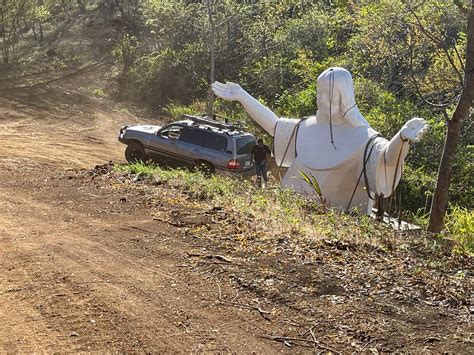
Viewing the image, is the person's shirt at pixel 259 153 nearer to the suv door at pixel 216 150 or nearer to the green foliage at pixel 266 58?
the suv door at pixel 216 150

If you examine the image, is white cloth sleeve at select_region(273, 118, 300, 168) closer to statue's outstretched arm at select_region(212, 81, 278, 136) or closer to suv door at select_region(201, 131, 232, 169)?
statue's outstretched arm at select_region(212, 81, 278, 136)

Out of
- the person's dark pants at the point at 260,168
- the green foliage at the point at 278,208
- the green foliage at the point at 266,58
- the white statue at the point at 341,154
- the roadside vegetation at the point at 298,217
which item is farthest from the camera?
the green foliage at the point at 266,58

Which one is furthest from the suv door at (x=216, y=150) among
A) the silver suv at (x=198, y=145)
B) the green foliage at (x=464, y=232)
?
the green foliage at (x=464, y=232)

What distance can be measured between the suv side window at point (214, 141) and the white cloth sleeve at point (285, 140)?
2889 mm

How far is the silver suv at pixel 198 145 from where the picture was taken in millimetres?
14156

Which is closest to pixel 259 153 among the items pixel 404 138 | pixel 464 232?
pixel 404 138

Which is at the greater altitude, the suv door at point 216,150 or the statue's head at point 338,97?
the statue's head at point 338,97

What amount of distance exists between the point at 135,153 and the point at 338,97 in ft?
22.2

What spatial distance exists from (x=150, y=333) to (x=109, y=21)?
35.4 meters

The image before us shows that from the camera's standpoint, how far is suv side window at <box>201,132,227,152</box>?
1420 centimetres

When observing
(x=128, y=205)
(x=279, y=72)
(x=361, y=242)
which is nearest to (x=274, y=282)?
(x=361, y=242)

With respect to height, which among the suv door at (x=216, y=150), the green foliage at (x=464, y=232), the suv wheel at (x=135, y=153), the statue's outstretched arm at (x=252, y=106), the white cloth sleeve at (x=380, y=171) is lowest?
the suv wheel at (x=135, y=153)

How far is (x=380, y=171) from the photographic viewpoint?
9.98m

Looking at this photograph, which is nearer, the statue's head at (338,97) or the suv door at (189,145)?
the statue's head at (338,97)
